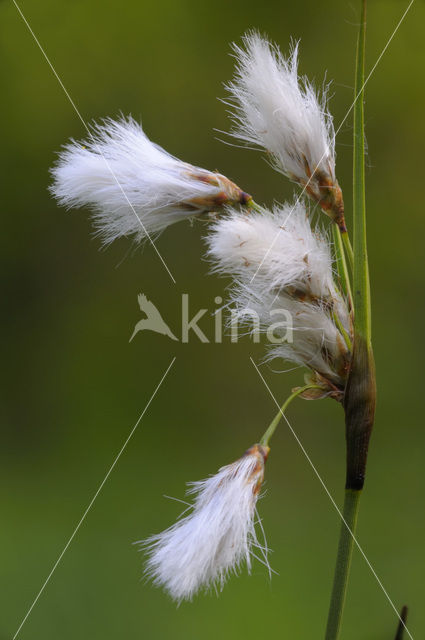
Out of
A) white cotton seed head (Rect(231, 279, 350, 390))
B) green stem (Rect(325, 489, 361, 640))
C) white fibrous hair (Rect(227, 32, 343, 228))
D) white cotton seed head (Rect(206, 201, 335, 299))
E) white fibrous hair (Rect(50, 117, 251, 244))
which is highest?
white fibrous hair (Rect(227, 32, 343, 228))

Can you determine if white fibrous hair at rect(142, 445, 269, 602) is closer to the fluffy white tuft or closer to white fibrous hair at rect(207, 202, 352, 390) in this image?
white fibrous hair at rect(207, 202, 352, 390)

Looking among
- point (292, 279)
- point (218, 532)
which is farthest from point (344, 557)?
point (292, 279)

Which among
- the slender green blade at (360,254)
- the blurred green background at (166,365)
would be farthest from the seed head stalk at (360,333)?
the blurred green background at (166,365)

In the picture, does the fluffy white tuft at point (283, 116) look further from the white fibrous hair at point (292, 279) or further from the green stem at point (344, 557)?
the green stem at point (344, 557)

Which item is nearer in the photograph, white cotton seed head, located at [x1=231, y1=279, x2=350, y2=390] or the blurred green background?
white cotton seed head, located at [x1=231, y1=279, x2=350, y2=390]

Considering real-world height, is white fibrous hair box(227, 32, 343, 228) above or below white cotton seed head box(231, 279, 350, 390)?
above

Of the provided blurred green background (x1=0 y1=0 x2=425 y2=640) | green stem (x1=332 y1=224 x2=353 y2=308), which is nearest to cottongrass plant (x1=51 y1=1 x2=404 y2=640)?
green stem (x1=332 y1=224 x2=353 y2=308)
